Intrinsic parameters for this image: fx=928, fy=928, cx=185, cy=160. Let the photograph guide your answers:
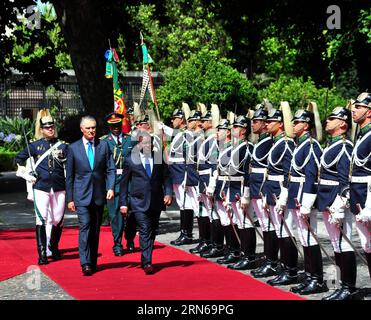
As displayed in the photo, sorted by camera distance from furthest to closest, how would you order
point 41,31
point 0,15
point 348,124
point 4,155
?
point 4,155
point 41,31
point 0,15
point 348,124

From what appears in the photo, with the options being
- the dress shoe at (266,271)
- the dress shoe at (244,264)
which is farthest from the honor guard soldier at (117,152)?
the dress shoe at (266,271)

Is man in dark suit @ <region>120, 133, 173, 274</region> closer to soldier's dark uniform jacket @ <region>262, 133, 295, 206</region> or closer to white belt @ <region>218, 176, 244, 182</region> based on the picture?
white belt @ <region>218, 176, 244, 182</region>

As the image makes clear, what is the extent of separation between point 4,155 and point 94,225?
23789 millimetres

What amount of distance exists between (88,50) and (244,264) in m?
8.72

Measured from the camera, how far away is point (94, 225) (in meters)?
11.9

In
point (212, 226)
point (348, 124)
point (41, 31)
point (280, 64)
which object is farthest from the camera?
point (280, 64)

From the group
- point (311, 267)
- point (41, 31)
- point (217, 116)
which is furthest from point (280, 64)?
point (311, 267)

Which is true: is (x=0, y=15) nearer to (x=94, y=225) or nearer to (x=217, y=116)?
(x=217, y=116)

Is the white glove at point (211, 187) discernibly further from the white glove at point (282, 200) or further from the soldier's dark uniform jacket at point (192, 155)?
the white glove at point (282, 200)

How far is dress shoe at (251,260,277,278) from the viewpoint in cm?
1137

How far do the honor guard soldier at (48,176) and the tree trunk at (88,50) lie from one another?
5805 mm

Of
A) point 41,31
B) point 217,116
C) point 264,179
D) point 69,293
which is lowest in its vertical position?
point 69,293

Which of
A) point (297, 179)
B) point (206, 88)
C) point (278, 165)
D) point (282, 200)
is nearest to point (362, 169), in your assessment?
point (297, 179)

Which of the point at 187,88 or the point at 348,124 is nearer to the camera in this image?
the point at 348,124
